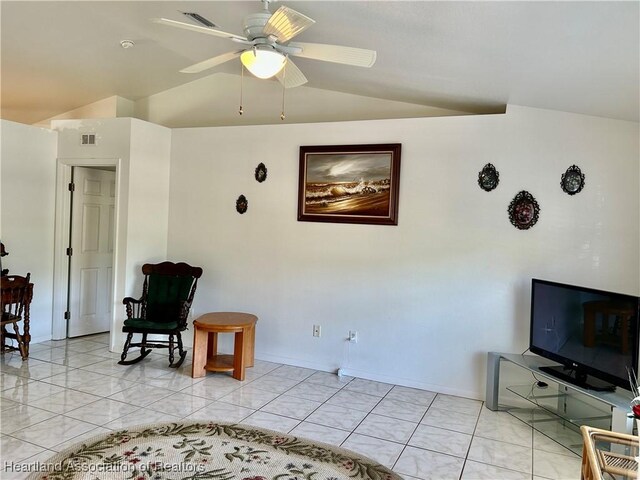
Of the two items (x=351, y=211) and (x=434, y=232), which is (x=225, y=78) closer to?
(x=351, y=211)

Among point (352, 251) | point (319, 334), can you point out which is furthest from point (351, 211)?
point (319, 334)

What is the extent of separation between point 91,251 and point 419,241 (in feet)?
13.0

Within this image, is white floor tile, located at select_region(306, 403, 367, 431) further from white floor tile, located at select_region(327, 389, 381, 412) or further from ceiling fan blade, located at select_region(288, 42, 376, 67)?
ceiling fan blade, located at select_region(288, 42, 376, 67)

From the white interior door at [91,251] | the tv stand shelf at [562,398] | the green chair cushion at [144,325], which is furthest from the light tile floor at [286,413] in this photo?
the white interior door at [91,251]

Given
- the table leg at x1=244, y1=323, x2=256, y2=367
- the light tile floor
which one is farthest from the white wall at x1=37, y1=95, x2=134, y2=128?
the table leg at x1=244, y1=323, x2=256, y2=367

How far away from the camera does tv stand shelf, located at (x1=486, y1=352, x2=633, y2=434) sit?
260 cm

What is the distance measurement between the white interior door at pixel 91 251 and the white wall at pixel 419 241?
1.14 metres

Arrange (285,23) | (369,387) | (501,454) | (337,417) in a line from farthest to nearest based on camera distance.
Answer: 1. (369,387)
2. (337,417)
3. (501,454)
4. (285,23)

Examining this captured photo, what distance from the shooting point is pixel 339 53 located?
2404 mm

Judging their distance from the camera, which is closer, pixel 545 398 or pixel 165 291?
pixel 545 398

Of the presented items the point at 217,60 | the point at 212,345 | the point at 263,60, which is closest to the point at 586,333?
the point at 263,60

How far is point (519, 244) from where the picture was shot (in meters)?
3.72

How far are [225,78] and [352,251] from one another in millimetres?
2654

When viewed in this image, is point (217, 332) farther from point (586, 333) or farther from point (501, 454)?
point (586, 333)
